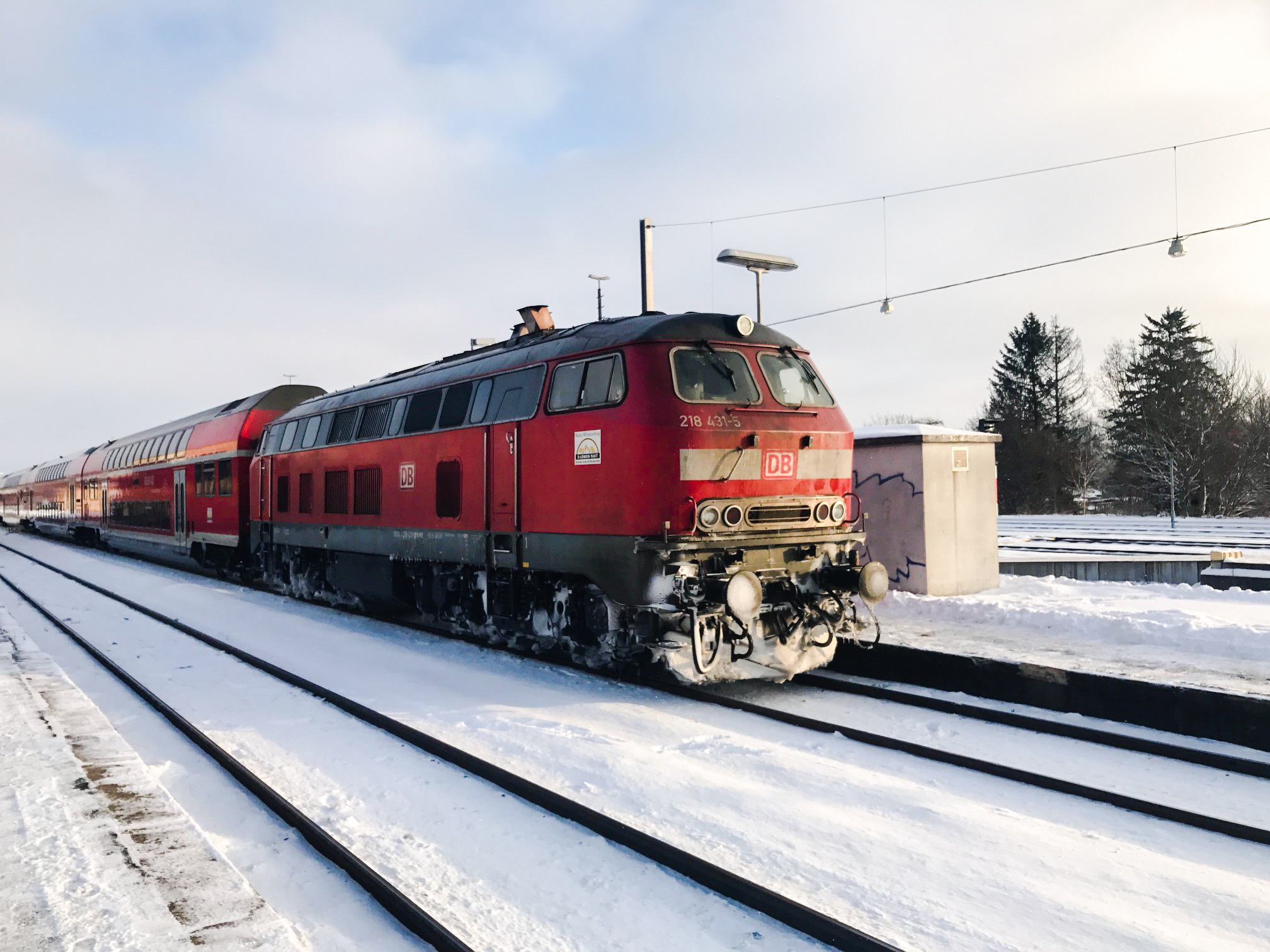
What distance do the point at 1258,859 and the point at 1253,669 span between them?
355cm

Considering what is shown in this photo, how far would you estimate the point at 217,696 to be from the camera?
8359 millimetres

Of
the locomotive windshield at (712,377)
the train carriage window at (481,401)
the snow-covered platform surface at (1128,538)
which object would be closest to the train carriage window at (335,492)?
the train carriage window at (481,401)

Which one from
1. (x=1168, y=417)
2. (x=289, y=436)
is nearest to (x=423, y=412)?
(x=289, y=436)

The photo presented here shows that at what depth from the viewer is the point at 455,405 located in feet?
34.3

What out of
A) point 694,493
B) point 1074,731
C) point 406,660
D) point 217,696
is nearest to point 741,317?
point 694,493

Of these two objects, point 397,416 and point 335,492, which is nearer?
point 397,416

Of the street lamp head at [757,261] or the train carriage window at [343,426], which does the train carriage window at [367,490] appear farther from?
the street lamp head at [757,261]

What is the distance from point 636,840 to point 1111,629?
670 cm

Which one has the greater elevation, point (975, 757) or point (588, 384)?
point (588, 384)

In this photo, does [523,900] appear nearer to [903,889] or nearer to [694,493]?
[903,889]

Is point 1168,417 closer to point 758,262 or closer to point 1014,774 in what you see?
point 758,262

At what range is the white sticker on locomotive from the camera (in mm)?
8125

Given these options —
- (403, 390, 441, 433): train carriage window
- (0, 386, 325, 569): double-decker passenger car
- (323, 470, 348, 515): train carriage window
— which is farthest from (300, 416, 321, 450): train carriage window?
(0, 386, 325, 569): double-decker passenger car

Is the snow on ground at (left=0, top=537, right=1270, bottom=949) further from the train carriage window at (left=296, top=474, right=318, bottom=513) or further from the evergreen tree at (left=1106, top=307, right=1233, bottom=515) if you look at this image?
the evergreen tree at (left=1106, top=307, right=1233, bottom=515)
